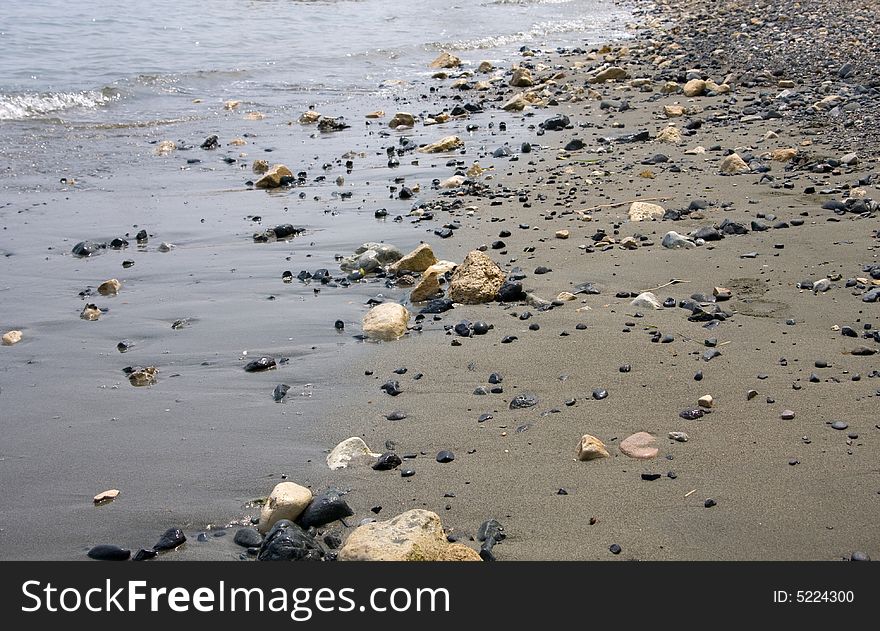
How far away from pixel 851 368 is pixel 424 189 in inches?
183

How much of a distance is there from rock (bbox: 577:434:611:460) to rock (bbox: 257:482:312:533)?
1.09m

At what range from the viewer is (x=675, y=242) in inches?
229

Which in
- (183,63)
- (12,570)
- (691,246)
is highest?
(183,63)

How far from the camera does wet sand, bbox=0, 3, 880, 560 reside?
10.3ft

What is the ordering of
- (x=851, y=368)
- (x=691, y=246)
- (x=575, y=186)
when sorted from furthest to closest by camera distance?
(x=575, y=186) < (x=691, y=246) < (x=851, y=368)

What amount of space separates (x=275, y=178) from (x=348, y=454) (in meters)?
5.33

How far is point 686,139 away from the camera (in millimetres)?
8867

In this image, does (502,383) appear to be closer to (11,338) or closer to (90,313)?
(90,313)

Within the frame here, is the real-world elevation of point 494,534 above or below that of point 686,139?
below

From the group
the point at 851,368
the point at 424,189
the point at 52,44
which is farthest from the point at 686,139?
the point at 52,44

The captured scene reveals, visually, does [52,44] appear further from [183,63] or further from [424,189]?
[424,189]

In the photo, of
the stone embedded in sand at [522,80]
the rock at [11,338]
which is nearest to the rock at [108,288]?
the rock at [11,338]

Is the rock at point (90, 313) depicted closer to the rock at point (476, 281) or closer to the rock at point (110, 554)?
the rock at point (476, 281)

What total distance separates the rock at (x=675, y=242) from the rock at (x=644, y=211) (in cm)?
58
